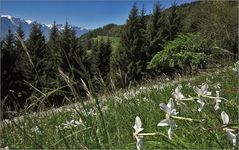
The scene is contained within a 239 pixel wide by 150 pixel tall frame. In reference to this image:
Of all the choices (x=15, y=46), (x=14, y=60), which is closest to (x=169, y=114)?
(x=14, y=60)

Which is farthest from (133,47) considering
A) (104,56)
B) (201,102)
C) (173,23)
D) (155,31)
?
(201,102)

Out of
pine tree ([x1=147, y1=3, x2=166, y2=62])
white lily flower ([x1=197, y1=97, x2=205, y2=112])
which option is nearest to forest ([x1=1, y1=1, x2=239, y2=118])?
pine tree ([x1=147, y1=3, x2=166, y2=62])

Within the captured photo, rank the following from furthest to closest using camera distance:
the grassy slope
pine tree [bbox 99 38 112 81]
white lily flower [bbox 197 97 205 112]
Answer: pine tree [bbox 99 38 112 81], the grassy slope, white lily flower [bbox 197 97 205 112]

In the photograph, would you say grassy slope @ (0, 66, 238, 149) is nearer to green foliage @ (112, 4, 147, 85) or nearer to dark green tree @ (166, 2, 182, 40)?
green foliage @ (112, 4, 147, 85)

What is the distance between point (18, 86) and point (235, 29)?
594 inches

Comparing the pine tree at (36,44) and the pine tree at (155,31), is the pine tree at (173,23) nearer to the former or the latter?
the pine tree at (155,31)

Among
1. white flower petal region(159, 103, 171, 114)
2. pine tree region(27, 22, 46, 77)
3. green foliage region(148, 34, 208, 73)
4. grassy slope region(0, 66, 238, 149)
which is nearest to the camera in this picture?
white flower petal region(159, 103, 171, 114)

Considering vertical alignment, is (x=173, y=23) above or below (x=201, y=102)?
above

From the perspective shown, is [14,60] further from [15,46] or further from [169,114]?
[169,114]

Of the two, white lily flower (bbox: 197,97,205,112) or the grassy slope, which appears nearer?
white lily flower (bbox: 197,97,205,112)

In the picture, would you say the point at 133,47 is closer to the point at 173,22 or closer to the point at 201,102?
the point at 173,22

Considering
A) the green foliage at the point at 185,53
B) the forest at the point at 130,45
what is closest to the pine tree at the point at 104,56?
the forest at the point at 130,45

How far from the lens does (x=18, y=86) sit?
29.0m

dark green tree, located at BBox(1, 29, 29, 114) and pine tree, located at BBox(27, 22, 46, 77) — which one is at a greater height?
pine tree, located at BBox(27, 22, 46, 77)
